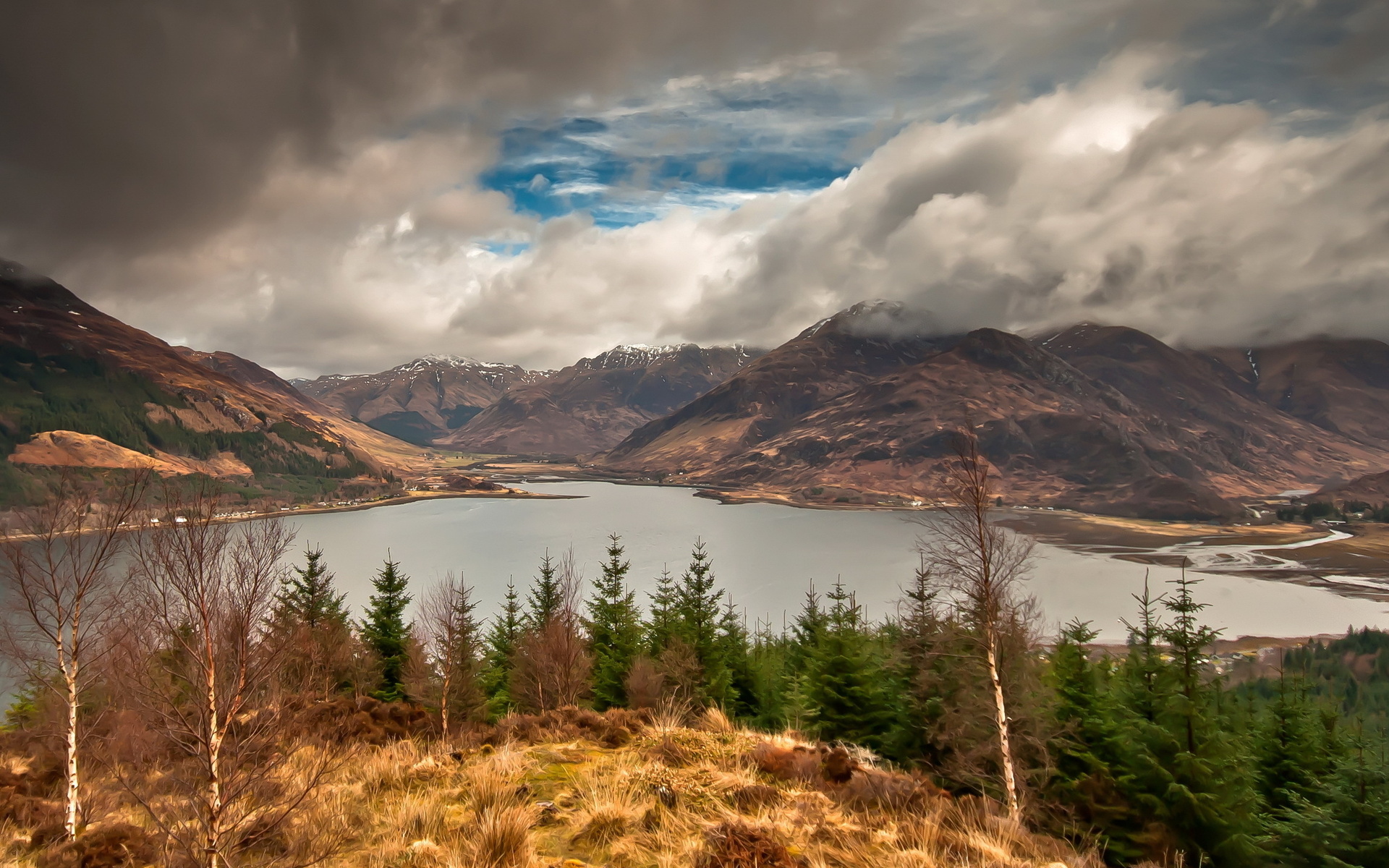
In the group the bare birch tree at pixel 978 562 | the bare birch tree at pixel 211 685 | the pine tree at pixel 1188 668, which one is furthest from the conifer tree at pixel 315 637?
the pine tree at pixel 1188 668

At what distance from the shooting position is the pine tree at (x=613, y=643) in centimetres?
3178

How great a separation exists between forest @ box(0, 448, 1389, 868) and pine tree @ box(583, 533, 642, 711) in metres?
0.21

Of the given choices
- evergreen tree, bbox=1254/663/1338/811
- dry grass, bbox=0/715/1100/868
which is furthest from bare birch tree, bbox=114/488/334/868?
evergreen tree, bbox=1254/663/1338/811

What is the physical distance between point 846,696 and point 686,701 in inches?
445

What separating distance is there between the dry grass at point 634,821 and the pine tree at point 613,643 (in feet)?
72.5

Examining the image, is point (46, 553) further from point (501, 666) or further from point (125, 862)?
point (501, 666)

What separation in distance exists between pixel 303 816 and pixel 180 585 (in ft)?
10.1

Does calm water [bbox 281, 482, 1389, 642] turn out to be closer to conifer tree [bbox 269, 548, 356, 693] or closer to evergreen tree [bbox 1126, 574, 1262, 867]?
conifer tree [bbox 269, 548, 356, 693]

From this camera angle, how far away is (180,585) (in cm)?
606

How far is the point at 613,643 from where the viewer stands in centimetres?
3609

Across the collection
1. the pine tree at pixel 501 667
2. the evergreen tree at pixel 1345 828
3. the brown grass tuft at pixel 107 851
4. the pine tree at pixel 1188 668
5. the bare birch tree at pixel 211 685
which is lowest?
the pine tree at pixel 501 667

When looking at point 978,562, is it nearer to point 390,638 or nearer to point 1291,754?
point 1291,754

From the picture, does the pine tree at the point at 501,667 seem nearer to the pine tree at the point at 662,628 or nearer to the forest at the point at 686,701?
the forest at the point at 686,701

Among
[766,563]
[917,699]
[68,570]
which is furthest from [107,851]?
[766,563]
